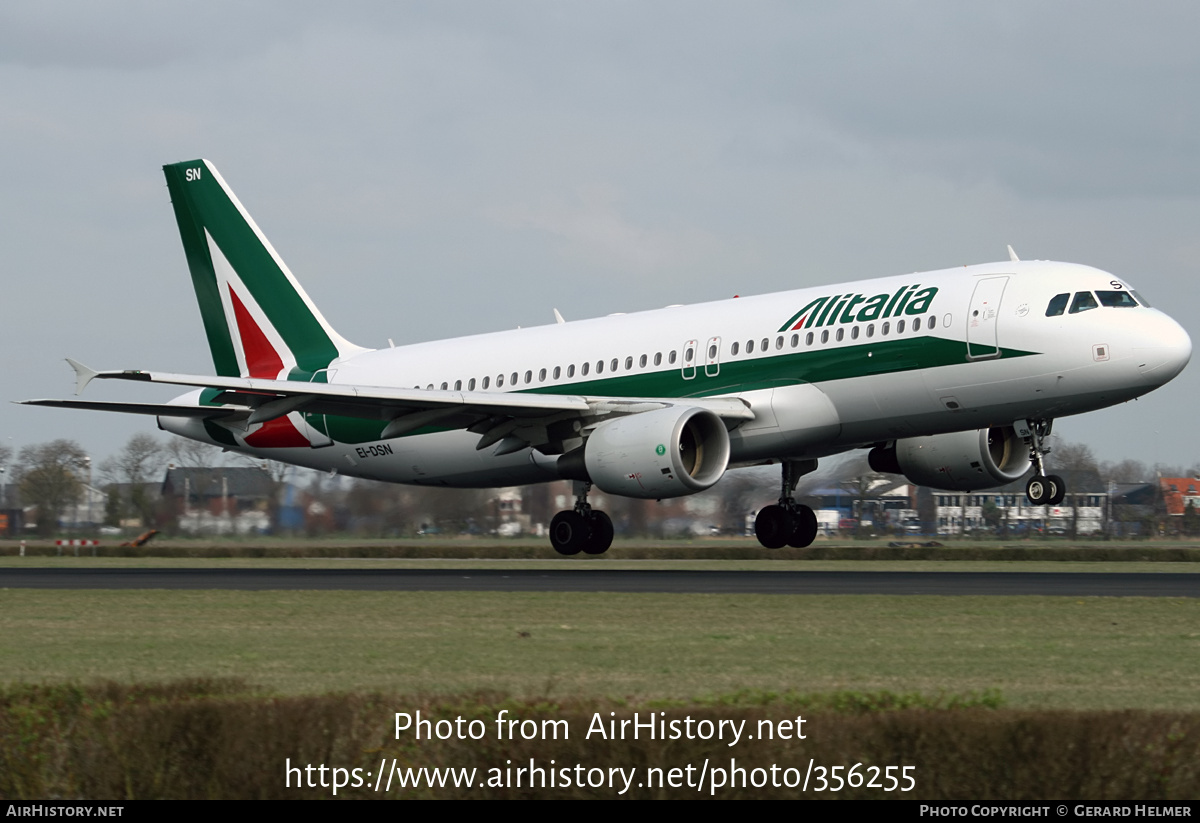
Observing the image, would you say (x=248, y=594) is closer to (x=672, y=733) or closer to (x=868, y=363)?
(x=868, y=363)

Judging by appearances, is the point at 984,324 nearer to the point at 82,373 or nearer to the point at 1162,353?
the point at 1162,353

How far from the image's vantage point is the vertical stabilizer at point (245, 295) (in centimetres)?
4150

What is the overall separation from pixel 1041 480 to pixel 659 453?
7.52 metres

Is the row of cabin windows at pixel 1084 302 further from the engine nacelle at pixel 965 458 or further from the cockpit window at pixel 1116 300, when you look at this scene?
the engine nacelle at pixel 965 458

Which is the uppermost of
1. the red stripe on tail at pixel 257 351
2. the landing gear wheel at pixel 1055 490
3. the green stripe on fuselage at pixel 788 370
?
the red stripe on tail at pixel 257 351

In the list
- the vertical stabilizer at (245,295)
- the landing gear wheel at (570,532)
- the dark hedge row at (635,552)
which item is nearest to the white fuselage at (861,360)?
the landing gear wheel at (570,532)

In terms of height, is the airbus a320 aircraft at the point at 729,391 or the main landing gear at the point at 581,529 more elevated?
the airbus a320 aircraft at the point at 729,391

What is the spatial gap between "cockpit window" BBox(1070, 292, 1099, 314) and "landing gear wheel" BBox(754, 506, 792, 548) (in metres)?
10.2

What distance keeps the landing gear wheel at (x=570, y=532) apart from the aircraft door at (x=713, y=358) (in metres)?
4.76

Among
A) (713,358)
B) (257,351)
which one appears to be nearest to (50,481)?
(257,351)

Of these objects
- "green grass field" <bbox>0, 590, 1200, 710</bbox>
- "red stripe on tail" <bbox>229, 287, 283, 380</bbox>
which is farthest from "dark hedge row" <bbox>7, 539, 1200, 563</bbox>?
"green grass field" <bbox>0, 590, 1200, 710</bbox>

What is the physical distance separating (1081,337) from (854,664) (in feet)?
55.8

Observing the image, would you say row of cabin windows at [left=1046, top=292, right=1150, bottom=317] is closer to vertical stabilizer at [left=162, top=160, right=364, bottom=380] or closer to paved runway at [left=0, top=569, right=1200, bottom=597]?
paved runway at [left=0, top=569, right=1200, bottom=597]
